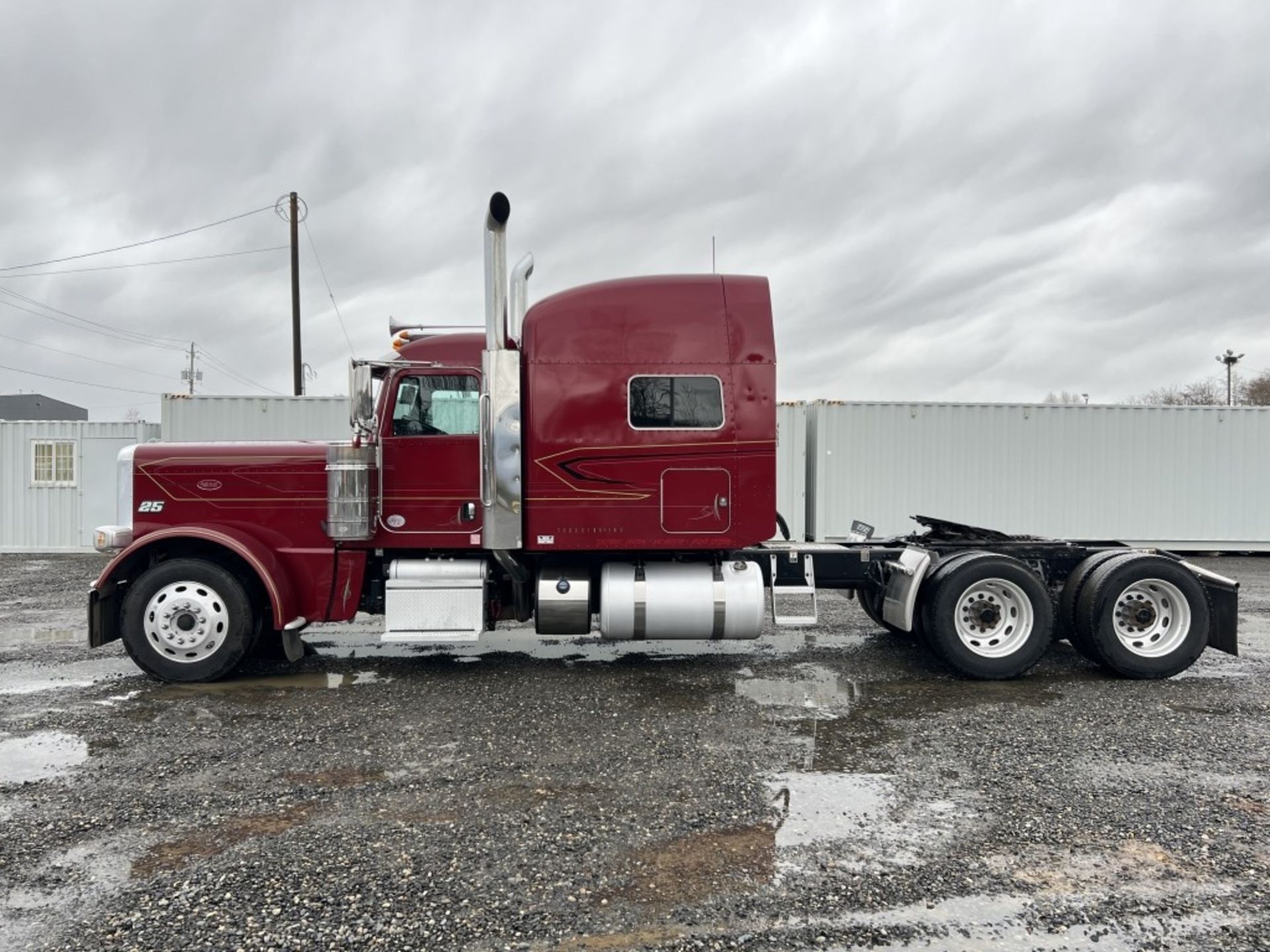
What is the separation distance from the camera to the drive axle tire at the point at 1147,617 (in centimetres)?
617

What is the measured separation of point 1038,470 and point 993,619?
8769mm

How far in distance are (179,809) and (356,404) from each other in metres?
2.92

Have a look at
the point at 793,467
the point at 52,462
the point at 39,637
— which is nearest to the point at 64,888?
the point at 39,637

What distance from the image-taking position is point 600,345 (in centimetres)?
604

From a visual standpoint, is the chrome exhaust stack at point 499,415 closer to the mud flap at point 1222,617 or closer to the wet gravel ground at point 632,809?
the wet gravel ground at point 632,809

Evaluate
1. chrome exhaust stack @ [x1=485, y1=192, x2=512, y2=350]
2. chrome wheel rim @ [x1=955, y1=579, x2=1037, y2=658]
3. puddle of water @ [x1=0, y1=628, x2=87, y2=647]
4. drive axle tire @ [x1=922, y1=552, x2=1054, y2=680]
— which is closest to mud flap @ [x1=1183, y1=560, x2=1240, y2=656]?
drive axle tire @ [x1=922, y1=552, x2=1054, y2=680]

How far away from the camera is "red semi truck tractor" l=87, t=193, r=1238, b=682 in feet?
19.5

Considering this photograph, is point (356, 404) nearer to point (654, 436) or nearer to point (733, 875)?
point (654, 436)

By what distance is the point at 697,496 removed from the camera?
241 inches

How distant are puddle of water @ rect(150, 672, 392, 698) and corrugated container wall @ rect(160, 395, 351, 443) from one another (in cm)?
843

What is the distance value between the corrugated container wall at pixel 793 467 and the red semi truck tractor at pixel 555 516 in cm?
747

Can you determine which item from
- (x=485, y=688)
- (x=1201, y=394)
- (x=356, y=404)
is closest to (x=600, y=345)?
(x=356, y=404)

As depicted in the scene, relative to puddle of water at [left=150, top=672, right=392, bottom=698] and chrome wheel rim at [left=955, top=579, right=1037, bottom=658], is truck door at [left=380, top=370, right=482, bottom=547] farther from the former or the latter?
chrome wheel rim at [left=955, top=579, right=1037, bottom=658]

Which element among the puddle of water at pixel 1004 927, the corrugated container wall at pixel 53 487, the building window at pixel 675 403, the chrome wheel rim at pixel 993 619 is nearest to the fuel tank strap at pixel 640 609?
the building window at pixel 675 403
